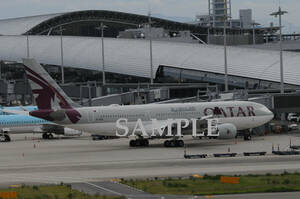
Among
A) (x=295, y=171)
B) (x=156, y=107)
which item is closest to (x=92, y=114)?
(x=156, y=107)

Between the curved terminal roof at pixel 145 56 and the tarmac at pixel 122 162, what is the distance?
34212mm

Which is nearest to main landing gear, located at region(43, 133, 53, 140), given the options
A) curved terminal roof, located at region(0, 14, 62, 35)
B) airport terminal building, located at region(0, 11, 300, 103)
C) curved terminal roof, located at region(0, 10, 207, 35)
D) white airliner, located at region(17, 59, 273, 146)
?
white airliner, located at region(17, 59, 273, 146)

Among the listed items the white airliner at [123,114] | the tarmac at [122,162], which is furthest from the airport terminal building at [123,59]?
the tarmac at [122,162]

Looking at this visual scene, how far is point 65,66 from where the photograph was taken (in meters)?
136

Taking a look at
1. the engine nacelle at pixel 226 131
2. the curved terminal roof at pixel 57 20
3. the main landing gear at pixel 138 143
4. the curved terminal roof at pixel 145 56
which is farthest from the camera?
the curved terminal roof at pixel 57 20

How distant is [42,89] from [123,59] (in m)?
65.8

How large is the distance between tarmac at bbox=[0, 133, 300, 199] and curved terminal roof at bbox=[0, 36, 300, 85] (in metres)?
34.2

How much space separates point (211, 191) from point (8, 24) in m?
164

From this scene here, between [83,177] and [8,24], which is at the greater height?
[8,24]

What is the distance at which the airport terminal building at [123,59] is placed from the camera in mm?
102375

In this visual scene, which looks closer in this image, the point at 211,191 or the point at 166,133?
the point at 211,191

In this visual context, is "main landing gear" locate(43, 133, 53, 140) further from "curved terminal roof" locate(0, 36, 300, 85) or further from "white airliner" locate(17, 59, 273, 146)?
"curved terminal roof" locate(0, 36, 300, 85)

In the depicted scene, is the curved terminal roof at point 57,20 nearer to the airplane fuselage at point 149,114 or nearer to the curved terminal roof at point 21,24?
the curved terminal roof at point 21,24

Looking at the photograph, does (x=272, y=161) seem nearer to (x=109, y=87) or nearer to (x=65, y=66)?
(x=109, y=87)
